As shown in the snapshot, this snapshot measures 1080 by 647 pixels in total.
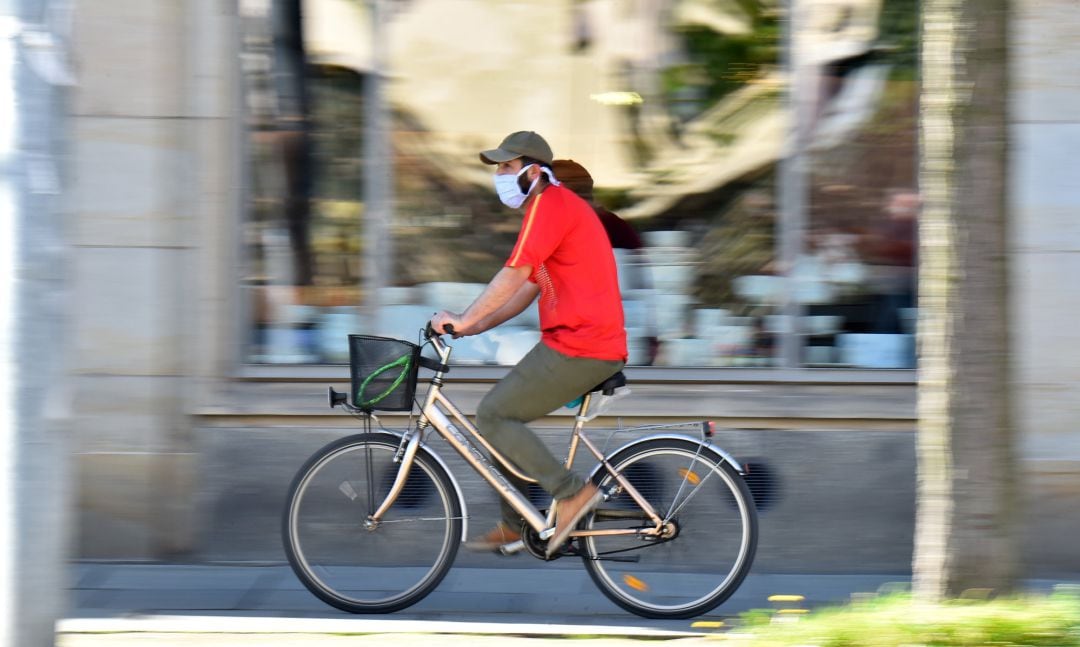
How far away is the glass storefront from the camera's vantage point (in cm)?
691

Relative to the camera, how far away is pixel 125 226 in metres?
6.57

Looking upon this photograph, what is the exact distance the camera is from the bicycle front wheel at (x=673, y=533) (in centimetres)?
534

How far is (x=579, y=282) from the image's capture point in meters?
5.23

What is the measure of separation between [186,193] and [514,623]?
2.73 m

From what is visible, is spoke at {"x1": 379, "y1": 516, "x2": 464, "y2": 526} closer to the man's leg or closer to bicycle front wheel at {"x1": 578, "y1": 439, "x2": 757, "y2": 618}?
the man's leg

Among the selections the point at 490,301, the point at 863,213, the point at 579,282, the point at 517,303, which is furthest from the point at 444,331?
the point at 863,213

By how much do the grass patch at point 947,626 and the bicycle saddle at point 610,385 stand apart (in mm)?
1320

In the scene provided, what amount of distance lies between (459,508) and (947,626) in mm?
2142

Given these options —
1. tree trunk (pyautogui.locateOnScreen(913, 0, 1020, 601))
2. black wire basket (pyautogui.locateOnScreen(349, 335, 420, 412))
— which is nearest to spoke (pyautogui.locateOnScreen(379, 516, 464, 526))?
black wire basket (pyautogui.locateOnScreen(349, 335, 420, 412))

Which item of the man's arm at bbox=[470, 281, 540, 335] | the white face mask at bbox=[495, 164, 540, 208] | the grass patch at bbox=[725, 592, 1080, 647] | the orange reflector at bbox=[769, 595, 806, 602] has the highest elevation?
the white face mask at bbox=[495, 164, 540, 208]

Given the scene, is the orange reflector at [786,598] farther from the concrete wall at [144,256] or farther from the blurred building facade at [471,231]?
the concrete wall at [144,256]

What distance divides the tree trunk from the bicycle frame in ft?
4.74

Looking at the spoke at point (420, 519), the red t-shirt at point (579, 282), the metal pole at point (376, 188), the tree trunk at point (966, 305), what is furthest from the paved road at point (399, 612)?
the metal pole at point (376, 188)

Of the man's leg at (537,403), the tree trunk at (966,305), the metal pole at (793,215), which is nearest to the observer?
the tree trunk at (966,305)
